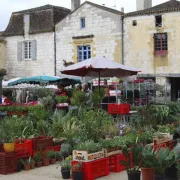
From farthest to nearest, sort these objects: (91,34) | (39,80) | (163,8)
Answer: (91,34)
(163,8)
(39,80)

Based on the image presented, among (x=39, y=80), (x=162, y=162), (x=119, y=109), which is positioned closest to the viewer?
(x=162, y=162)

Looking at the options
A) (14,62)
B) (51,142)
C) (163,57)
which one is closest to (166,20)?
(163,57)

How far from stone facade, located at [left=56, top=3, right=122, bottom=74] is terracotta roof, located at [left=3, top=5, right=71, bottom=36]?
2.83 feet

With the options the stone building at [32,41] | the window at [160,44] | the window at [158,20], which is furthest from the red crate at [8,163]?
the stone building at [32,41]

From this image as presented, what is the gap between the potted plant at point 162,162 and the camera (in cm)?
671

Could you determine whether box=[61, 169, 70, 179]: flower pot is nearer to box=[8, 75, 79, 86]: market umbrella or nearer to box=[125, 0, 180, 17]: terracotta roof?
box=[8, 75, 79, 86]: market umbrella

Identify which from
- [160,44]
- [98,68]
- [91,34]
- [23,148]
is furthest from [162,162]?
[91,34]

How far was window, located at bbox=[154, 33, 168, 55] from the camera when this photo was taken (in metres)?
26.3

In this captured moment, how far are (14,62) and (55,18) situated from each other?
15.3 feet

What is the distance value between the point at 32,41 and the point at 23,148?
22972mm

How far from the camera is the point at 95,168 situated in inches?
312

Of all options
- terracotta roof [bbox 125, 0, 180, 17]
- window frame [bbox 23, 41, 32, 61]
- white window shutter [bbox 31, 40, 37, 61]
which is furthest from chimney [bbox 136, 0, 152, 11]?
window frame [bbox 23, 41, 32, 61]

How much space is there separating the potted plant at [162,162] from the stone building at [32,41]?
23777 mm

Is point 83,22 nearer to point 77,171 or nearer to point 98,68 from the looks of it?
point 98,68
